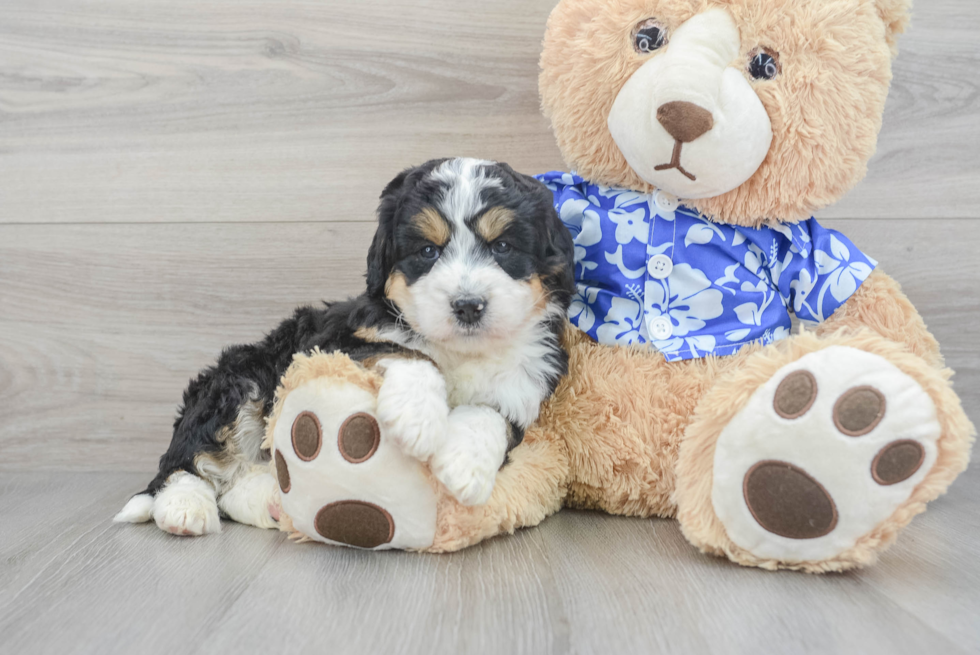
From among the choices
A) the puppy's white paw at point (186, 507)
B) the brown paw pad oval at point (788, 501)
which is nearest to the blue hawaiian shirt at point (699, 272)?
the brown paw pad oval at point (788, 501)

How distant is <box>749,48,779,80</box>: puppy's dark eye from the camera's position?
58.9 inches

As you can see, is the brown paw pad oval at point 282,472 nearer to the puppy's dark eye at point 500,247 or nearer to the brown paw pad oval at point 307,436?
the brown paw pad oval at point 307,436

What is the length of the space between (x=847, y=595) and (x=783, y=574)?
11 centimetres

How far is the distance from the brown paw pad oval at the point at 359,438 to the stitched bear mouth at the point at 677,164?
0.76 meters

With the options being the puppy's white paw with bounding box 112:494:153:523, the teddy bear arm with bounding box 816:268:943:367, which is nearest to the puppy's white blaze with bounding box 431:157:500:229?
the teddy bear arm with bounding box 816:268:943:367

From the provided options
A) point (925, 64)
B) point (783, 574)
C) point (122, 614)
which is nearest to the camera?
point (122, 614)

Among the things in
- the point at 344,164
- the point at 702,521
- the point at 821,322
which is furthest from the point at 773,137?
the point at 344,164

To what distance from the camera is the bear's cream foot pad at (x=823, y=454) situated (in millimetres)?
1172

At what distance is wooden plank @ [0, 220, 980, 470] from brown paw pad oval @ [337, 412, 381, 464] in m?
0.91

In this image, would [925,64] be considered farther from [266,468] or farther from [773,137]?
[266,468]

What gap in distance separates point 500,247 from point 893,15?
3.07ft

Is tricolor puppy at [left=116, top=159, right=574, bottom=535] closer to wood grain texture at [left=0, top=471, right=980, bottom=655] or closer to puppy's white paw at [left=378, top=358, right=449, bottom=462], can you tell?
puppy's white paw at [left=378, top=358, right=449, bottom=462]

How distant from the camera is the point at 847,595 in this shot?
1200mm

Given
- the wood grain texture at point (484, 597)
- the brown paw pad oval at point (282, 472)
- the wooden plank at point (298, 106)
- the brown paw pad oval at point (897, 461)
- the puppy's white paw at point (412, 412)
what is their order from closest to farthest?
the wood grain texture at point (484, 597) < the brown paw pad oval at point (897, 461) < the puppy's white paw at point (412, 412) < the brown paw pad oval at point (282, 472) < the wooden plank at point (298, 106)
